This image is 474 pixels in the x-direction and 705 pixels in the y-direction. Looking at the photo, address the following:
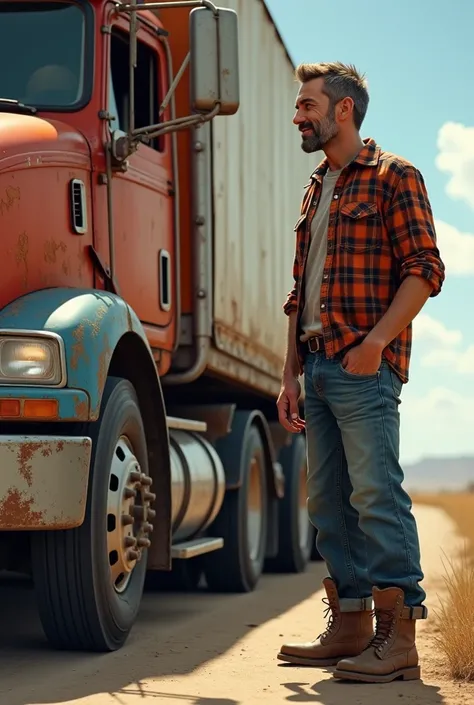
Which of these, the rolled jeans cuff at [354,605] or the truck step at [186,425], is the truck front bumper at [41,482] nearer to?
the rolled jeans cuff at [354,605]

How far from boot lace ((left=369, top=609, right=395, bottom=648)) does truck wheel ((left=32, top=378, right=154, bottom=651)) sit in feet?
3.76

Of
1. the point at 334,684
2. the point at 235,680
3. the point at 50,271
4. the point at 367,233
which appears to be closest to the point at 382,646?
the point at 334,684

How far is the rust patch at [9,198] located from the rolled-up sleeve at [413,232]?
1.56 meters

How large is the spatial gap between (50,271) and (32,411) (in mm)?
1002

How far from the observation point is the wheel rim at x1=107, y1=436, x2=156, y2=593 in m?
5.50

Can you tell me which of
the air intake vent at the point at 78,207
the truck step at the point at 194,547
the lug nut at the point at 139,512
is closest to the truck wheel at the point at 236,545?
the truck step at the point at 194,547

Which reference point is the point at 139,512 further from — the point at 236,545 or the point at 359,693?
the point at 236,545

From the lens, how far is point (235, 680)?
4789 mm

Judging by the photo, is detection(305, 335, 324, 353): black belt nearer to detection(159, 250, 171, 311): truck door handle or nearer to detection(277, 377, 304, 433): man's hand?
detection(277, 377, 304, 433): man's hand

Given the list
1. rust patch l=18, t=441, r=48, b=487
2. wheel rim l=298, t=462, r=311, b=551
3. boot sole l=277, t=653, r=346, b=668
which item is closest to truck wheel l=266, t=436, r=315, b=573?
wheel rim l=298, t=462, r=311, b=551

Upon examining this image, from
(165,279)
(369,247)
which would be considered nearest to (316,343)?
(369,247)

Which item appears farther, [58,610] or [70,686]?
[58,610]

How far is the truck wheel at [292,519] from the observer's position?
1065 centimetres

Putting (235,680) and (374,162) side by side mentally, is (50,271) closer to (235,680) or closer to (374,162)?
(374,162)
